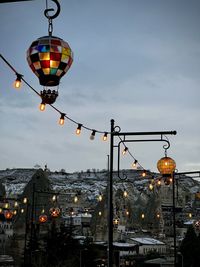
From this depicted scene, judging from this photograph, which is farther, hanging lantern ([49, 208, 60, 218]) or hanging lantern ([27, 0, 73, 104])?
hanging lantern ([49, 208, 60, 218])

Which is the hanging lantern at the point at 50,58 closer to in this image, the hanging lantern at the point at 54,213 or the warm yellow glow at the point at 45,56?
A: the warm yellow glow at the point at 45,56

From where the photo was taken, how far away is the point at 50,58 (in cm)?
511

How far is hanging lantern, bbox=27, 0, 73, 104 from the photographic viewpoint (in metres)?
5.11

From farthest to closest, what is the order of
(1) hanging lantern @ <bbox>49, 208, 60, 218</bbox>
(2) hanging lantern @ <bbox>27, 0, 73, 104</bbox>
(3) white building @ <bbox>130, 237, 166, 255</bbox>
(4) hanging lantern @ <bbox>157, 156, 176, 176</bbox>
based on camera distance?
1. (3) white building @ <bbox>130, 237, 166, 255</bbox>
2. (1) hanging lantern @ <bbox>49, 208, 60, 218</bbox>
3. (4) hanging lantern @ <bbox>157, 156, 176, 176</bbox>
4. (2) hanging lantern @ <bbox>27, 0, 73, 104</bbox>

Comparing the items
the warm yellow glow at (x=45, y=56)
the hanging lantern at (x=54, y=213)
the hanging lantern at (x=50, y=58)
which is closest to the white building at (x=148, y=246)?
the hanging lantern at (x=54, y=213)

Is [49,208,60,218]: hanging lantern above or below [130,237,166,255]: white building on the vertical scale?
above

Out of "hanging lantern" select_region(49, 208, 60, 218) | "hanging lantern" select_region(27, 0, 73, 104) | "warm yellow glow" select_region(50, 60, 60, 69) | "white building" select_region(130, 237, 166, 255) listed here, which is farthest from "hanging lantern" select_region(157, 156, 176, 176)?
"white building" select_region(130, 237, 166, 255)

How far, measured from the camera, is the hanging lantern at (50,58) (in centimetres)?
511

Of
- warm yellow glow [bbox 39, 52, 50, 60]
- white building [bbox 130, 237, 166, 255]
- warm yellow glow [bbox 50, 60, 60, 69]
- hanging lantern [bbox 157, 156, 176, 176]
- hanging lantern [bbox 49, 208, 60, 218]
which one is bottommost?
white building [bbox 130, 237, 166, 255]

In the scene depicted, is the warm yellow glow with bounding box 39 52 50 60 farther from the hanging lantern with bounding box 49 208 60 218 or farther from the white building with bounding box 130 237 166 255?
the white building with bounding box 130 237 166 255

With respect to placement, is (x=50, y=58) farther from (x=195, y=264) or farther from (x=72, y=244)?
(x=195, y=264)

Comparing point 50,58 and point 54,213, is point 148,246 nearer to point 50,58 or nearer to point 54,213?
point 54,213

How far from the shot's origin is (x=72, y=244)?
22344 millimetres

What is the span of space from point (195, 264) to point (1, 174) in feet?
426
